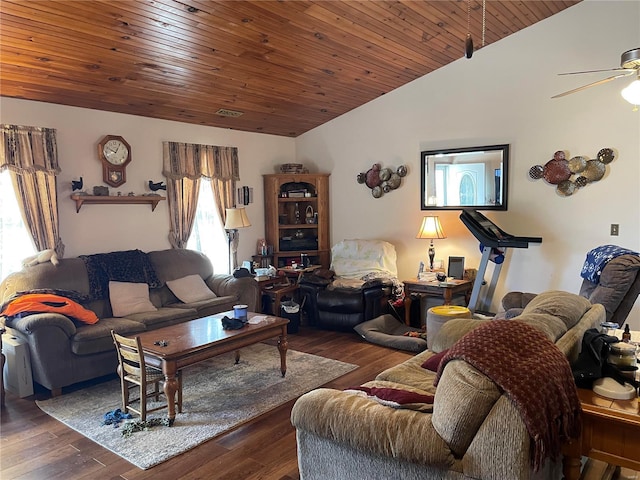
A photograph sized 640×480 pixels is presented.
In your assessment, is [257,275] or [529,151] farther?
[257,275]

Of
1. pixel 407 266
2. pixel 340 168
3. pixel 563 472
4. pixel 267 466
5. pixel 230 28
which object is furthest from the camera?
pixel 340 168

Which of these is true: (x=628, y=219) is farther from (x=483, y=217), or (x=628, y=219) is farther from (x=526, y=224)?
(x=483, y=217)

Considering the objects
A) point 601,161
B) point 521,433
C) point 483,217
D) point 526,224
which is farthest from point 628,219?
point 521,433

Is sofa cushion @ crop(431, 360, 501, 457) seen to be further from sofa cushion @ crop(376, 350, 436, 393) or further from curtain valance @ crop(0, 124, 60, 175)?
curtain valance @ crop(0, 124, 60, 175)

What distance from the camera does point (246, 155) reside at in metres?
6.45

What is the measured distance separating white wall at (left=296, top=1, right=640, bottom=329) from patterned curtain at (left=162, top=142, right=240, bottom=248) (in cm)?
183

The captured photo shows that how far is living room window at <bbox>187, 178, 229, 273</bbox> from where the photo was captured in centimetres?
592

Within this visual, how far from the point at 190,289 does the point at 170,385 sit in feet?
6.70

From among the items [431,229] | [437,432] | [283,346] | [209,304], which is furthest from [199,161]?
[437,432]

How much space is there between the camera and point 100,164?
16.0 ft

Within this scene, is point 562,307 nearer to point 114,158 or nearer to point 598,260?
point 598,260

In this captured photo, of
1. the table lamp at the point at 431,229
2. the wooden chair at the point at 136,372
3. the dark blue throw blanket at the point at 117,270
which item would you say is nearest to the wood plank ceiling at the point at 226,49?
the dark blue throw blanket at the point at 117,270

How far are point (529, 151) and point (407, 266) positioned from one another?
2029 millimetres

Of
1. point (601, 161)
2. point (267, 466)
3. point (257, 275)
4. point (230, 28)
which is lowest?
point (267, 466)
